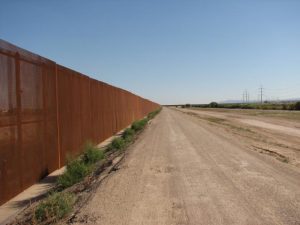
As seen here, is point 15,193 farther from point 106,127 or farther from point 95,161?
point 106,127

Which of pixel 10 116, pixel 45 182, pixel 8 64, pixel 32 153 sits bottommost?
pixel 45 182

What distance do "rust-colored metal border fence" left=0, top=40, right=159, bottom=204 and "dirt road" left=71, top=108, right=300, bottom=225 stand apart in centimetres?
189

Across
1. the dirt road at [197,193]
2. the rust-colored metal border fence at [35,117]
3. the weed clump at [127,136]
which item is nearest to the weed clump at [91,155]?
the rust-colored metal border fence at [35,117]

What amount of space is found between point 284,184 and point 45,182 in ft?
18.4

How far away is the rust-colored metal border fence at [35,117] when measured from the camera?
786cm

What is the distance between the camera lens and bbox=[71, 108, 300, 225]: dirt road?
230 inches

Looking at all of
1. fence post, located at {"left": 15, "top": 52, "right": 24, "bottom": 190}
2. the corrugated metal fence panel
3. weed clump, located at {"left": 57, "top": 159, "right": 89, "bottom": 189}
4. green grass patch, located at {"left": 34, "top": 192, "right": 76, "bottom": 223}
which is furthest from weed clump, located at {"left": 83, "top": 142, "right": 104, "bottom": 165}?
green grass patch, located at {"left": 34, "top": 192, "right": 76, "bottom": 223}

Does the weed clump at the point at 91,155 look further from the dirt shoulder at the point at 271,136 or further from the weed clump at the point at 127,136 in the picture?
the weed clump at the point at 127,136

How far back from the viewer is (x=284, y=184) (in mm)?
8117

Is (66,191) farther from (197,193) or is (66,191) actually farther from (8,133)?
(197,193)

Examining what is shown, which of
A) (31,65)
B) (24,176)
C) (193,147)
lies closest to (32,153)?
(24,176)

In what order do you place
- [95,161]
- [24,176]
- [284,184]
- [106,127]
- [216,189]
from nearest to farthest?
[216,189] < [284,184] < [24,176] < [95,161] < [106,127]

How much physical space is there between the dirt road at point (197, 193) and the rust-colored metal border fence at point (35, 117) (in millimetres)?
1892

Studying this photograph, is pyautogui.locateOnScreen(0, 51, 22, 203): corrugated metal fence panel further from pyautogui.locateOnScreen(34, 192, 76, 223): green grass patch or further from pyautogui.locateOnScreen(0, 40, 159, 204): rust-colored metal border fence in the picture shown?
pyautogui.locateOnScreen(34, 192, 76, 223): green grass patch
